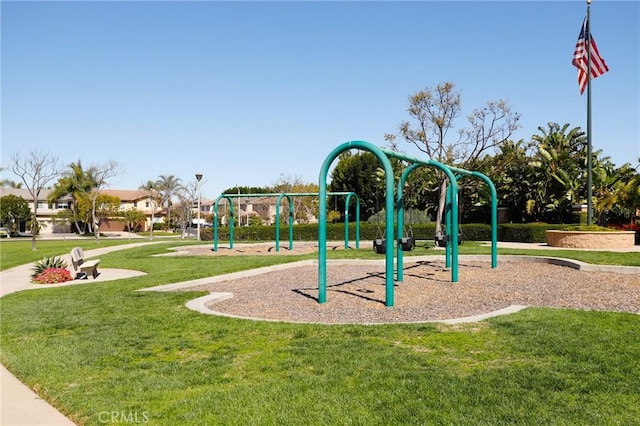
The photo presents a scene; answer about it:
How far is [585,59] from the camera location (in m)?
21.1

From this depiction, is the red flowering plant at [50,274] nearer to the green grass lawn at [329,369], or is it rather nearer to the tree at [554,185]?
the green grass lawn at [329,369]

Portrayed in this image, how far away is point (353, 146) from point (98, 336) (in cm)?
500

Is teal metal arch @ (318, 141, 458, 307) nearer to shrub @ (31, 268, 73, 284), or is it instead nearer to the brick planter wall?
shrub @ (31, 268, 73, 284)

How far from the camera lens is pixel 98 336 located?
7.32 meters

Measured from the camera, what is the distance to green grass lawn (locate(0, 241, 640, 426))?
4.35m

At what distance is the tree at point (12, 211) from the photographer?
60.6 metres

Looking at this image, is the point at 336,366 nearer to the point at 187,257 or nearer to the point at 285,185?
the point at 187,257

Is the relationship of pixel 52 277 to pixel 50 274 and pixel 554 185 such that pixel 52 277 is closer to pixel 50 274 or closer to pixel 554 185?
pixel 50 274

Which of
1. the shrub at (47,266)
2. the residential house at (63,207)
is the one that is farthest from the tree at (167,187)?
the shrub at (47,266)

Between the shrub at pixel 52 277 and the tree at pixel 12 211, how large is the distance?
5284cm

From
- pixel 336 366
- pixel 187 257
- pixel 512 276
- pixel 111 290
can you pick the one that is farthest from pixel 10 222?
pixel 336 366

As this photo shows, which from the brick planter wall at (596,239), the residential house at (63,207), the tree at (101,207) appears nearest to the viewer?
the brick planter wall at (596,239)

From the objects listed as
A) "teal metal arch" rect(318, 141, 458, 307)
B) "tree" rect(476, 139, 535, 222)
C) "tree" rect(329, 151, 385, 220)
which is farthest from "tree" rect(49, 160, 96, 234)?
"teal metal arch" rect(318, 141, 458, 307)

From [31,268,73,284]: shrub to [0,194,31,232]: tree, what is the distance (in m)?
52.8
